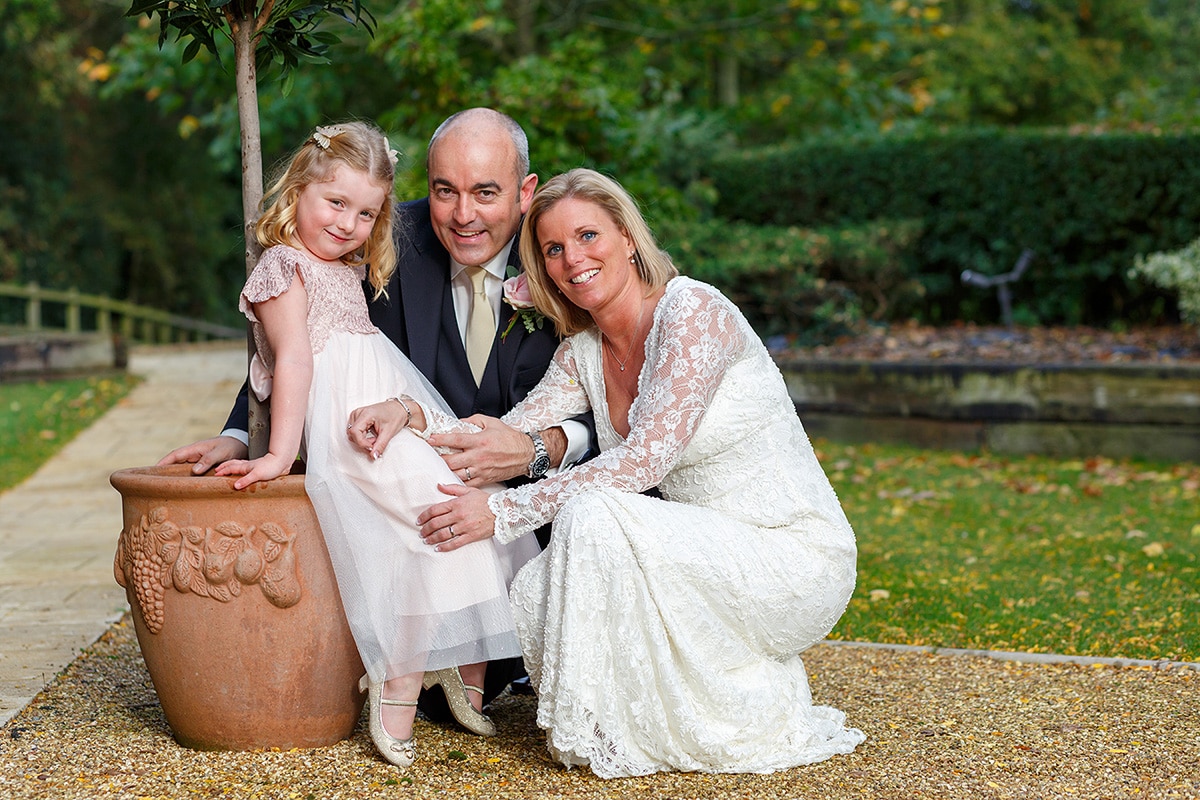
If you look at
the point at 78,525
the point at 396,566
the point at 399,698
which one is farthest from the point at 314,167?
the point at 78,525

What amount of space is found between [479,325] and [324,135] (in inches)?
31.1

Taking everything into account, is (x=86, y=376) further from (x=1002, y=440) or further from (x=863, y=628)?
(x=863, y=628)

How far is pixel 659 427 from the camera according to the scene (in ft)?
9.84

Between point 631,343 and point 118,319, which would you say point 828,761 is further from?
point 118,319

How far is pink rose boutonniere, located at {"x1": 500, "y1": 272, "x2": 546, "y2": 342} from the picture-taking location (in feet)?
11.3

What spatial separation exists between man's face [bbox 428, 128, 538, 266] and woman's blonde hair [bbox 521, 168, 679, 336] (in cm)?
27

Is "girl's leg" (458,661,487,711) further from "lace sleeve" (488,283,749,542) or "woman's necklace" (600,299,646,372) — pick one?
"woman's necklace" (600,299,646,372)

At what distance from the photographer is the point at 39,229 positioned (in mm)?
17484

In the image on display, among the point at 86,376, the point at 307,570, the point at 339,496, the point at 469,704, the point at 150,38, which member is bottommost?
the point at 86,376

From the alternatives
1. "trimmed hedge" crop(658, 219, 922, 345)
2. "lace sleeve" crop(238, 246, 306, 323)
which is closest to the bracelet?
"lace sleeve" crop(238, 246, 306, 323)

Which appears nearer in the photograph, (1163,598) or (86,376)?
(1163,598)

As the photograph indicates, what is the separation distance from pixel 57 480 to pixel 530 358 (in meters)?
5.42

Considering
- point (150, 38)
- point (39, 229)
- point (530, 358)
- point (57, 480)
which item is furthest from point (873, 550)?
point (39, 229)

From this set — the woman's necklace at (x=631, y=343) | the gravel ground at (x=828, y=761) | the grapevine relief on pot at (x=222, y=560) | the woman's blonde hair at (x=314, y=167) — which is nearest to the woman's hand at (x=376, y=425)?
the grapevine relief on pot at (x=222, y=560)
